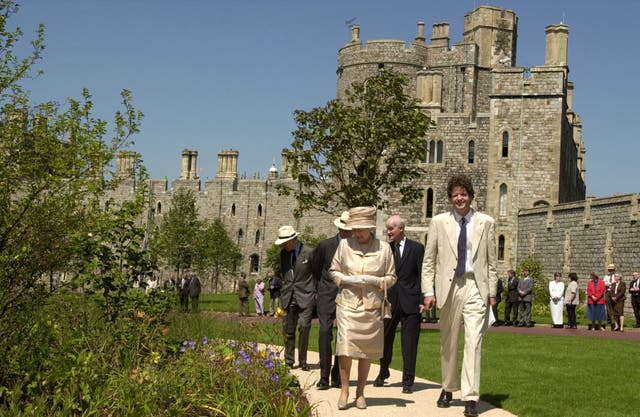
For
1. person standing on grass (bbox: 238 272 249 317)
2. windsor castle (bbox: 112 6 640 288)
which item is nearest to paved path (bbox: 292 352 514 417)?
windsor castle (bbox: 112 6 640 288)

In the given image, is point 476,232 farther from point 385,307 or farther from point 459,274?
point 385,307

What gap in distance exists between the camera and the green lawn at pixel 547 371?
9125mm

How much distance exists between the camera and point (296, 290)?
36.2 feet

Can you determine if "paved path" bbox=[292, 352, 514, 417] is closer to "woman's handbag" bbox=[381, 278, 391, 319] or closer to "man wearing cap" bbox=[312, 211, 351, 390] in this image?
"man wearing cap" bbox=[312, 211, 351, 390]

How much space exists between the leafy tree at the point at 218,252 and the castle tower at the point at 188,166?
617cm

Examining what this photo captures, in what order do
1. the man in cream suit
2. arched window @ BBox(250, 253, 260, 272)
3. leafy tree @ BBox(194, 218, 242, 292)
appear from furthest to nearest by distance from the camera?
arched window @ BBox(250, 253, 260, 272) < leafy tree @ BBox(194, 218, 242, 292) < the man in cream suit

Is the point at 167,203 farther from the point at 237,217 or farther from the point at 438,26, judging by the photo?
the point at 438,26

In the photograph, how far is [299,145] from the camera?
76.1ft

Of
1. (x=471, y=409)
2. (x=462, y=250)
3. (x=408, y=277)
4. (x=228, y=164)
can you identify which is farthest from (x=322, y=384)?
(x=228, y=164)

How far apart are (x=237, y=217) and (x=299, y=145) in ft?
132

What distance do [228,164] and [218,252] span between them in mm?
9012

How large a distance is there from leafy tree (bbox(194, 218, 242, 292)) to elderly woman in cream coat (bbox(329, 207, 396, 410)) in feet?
155

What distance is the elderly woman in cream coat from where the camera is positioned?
8.19 m

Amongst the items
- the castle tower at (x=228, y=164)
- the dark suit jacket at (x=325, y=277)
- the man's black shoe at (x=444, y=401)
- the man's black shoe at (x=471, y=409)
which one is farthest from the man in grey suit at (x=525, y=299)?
the castle tower at (x=228, y=164)
